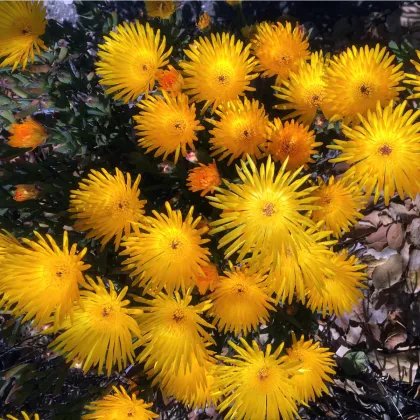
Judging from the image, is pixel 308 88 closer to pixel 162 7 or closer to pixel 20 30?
pixel 162 7

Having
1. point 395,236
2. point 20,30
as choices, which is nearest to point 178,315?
point 395,236

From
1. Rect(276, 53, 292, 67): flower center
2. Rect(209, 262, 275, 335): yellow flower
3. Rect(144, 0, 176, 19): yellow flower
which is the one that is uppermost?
Rect(144, 0, 176, 19): yellow flower

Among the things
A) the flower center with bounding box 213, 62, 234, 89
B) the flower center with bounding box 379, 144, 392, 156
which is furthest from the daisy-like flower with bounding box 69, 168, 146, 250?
the flower center with bounding box 379, 144, 392, 156

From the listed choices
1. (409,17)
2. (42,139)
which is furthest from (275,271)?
(409,17)

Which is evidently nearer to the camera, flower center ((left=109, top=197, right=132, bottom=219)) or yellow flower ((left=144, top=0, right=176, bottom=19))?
flower center ((left=109, top=197, right=132, bottom=219))

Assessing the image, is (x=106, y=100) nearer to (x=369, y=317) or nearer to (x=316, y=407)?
(x=369, y=317)

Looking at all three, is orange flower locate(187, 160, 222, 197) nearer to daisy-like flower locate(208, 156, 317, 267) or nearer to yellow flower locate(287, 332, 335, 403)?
daisy-like flower locate(208, 156, 317, 267)

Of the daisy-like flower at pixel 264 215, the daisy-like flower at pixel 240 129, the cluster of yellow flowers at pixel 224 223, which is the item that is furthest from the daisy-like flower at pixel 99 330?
the daisy-like flower at pixel 240 129
